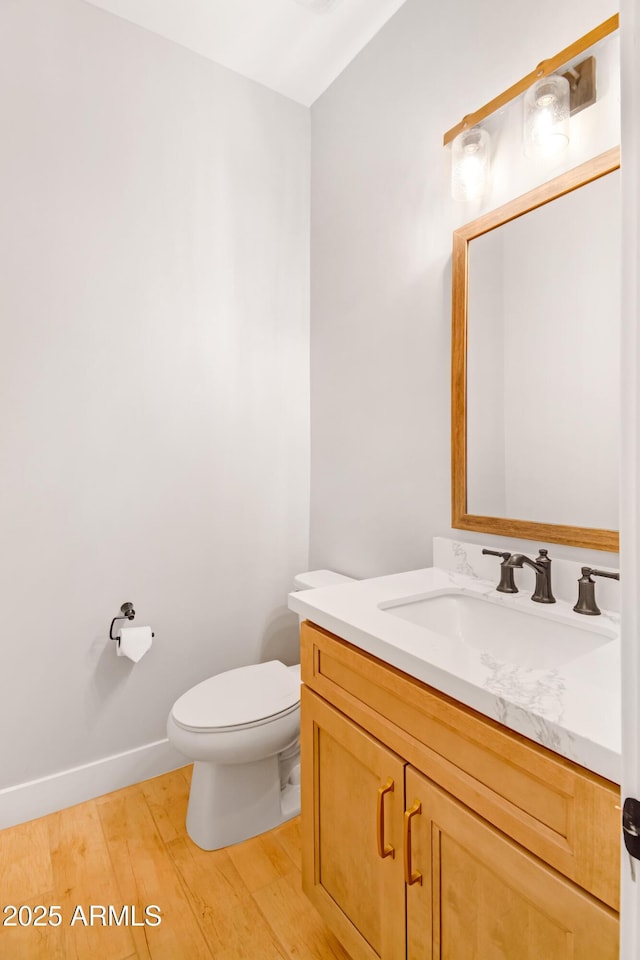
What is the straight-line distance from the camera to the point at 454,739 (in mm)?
841

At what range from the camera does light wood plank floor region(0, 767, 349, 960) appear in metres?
1.25

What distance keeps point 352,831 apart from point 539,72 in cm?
184

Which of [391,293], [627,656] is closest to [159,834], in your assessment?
[627,656]

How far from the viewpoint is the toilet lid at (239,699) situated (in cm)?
154

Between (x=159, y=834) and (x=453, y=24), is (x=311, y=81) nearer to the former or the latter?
(x=453, y=24)

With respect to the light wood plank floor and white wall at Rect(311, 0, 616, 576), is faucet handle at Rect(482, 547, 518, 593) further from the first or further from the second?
the light wood plank floor

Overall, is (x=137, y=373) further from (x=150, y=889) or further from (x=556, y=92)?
(x=150, y=889)

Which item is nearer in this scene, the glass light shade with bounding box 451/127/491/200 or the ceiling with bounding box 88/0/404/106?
the glass light shade with bounding box 451/127/491/200

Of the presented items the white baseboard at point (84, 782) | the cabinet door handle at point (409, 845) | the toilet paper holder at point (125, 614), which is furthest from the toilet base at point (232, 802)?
the cabinet door handle at point (409, 845)

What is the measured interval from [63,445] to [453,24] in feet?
6.06

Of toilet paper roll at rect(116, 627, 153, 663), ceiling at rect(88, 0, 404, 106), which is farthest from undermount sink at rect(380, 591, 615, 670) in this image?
ceiling at rect(88, 0, 404, 106)

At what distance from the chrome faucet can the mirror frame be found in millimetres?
76

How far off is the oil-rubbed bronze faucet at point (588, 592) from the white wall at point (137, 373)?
135 centimetres

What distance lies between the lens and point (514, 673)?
82 cm
